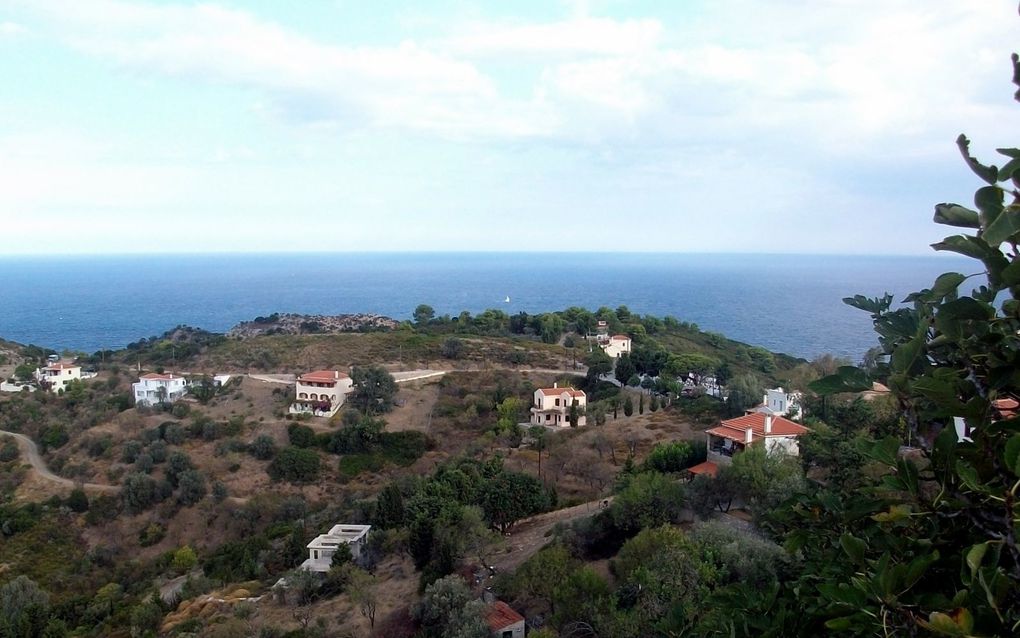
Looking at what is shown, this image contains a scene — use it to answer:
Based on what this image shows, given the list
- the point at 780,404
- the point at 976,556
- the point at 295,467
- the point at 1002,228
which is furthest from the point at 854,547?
the point at 295,467

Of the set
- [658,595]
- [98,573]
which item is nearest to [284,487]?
[98,573]

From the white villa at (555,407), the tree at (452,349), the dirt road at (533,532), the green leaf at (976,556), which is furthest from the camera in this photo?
the tree at (452,349)

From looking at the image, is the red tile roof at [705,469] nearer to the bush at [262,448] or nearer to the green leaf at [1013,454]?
the green leaf at [1013,454]

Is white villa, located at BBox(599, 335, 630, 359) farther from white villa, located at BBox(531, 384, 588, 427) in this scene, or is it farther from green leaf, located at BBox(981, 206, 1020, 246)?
green leaf, located at BBox(981, 206, 1020, 246)

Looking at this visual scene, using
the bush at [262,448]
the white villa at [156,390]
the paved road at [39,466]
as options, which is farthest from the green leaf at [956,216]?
the white villa at [156,390]

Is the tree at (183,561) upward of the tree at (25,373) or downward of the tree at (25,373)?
downward

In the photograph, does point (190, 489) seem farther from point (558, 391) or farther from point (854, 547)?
point (854, 547)

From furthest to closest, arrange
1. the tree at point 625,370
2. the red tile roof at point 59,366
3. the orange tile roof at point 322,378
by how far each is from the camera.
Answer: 1. the red tile roof at point 59,366
2. the tree at point 625,370
3. the orange tile roof at point 322,378
